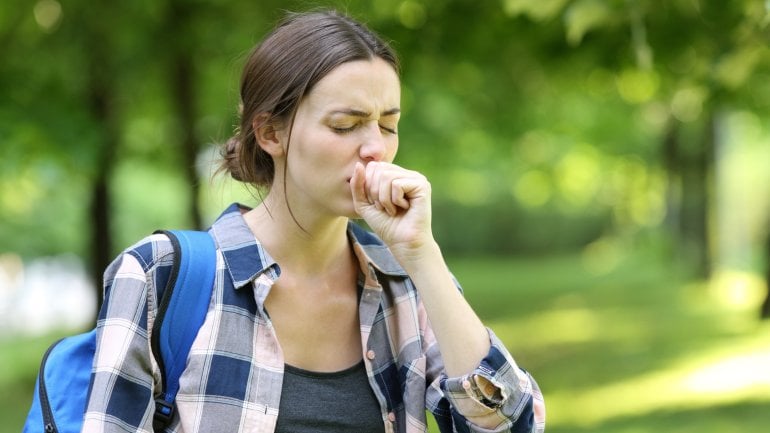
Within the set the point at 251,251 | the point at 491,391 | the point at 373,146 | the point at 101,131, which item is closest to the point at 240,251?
the point at 251,251

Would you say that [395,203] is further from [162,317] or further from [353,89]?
[162,317]

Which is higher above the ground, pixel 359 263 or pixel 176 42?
pixel 176 42

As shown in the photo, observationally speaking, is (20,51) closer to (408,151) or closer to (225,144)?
(408,151)

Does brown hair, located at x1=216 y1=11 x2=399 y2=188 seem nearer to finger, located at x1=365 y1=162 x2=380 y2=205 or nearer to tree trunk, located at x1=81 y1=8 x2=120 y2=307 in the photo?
finger, located at x1=365 y1=162 x2=380 y2=205

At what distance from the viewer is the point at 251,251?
225 centimetres

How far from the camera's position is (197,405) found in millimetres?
2061

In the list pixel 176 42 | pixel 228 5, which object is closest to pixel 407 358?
pixel 228 5

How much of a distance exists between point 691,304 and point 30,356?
Answer: 10385 millimetres

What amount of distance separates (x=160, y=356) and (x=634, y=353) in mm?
10926

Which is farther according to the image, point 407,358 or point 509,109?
point 509,109

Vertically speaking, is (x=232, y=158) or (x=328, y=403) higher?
(x=232, y=158)

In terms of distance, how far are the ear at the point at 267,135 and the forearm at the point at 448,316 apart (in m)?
0.39

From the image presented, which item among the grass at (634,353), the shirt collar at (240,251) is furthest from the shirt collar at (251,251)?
the grass at (634,353)

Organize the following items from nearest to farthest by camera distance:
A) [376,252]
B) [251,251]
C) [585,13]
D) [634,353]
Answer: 1. [251,251]
2. [376,252]
3. [585,13]
4. [634,353]
